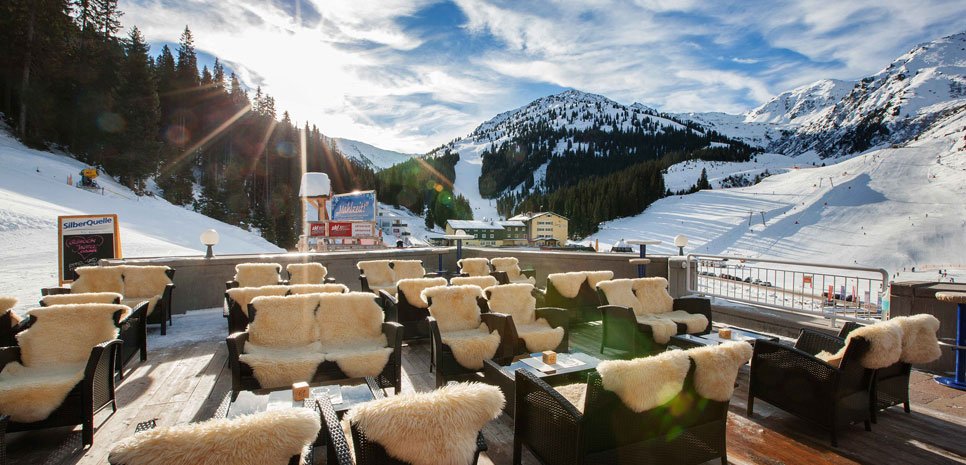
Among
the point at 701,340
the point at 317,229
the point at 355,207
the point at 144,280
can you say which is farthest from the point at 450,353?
the point at 355,207

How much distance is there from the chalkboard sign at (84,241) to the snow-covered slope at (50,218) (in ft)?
2.77

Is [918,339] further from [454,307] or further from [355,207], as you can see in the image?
[355,207]

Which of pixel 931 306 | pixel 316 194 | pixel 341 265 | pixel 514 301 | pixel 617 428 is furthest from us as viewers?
pixel 316 194

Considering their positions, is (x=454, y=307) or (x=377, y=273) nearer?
(x=454, y=307)

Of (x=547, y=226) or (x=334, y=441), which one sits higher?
(x=547, y=226)

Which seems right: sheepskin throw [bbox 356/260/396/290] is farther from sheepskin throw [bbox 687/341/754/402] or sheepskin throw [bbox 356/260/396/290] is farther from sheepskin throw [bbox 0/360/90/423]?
sheepskin throw [bbox 687/341/754/402]

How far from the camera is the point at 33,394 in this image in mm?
2686

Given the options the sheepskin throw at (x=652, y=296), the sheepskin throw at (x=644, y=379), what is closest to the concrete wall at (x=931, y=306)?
the sheepskin throw at (x=652, y=296)

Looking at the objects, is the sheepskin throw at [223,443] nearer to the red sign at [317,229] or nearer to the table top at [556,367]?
the table top at [556,367]

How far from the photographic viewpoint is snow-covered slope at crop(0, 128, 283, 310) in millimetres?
10398

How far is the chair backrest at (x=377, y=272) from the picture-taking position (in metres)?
7.21

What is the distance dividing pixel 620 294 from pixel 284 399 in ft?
12.5

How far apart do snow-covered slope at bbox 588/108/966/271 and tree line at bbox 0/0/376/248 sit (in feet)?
144

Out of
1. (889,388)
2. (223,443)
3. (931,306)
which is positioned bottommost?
(889,388)
